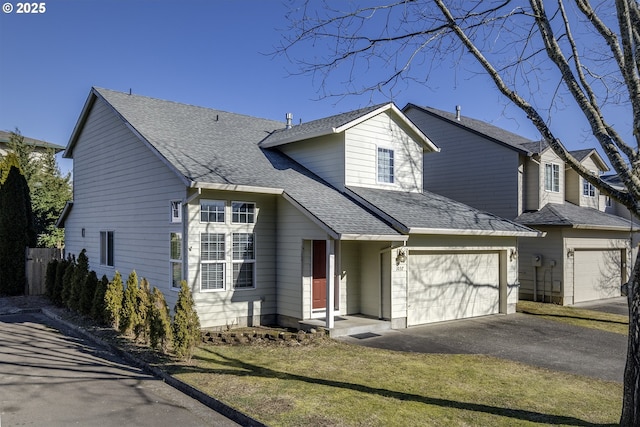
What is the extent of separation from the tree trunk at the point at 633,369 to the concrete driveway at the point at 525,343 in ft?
11.1

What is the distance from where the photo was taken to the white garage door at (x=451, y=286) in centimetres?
1291

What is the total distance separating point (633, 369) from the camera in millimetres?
5133

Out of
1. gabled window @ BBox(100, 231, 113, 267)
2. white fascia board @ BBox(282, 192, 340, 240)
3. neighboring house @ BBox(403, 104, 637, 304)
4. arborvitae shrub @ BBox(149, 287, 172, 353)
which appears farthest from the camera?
neighboring house @ BBox(403, 104, 637, 304)

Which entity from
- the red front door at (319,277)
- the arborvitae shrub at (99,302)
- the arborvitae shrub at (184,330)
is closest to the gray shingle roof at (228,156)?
the red front door at (319,277)

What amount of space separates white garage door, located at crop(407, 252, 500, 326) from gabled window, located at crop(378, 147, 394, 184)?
284cm

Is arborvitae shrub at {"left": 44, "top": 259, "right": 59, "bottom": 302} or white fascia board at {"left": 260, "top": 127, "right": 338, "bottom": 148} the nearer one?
white fascia board at {"left": 260, "top": 127, "right": 338, "bottom": 148}

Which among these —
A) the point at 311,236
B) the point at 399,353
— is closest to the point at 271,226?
the point at 311,236

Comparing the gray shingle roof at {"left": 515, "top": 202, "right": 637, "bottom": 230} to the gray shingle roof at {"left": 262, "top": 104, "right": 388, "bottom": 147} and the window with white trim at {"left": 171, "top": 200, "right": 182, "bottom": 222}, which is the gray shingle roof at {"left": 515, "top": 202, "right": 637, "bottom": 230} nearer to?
the gray shingle roof at {"left": 262, "top": 104, "right": 388, "bottom": 147}

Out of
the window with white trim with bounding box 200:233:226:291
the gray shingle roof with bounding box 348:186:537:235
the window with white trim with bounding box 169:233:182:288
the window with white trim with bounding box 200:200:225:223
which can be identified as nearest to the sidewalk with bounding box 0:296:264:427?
the window with white trim with bounding box 169:233:182:288

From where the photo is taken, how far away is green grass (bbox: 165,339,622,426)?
19.5 ft

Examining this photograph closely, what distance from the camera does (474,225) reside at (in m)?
Result: 13.8

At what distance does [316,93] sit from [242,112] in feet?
37.1

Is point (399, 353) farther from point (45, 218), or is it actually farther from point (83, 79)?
point (45, 218)

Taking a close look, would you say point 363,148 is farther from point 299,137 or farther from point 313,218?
point 313,218
